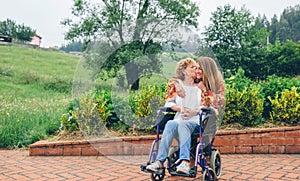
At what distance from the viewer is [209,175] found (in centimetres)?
264

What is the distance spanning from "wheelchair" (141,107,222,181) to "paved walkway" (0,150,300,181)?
227mm

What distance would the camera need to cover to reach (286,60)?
1194cm

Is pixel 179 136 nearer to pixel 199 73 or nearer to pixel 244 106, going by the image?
pixel 199 73

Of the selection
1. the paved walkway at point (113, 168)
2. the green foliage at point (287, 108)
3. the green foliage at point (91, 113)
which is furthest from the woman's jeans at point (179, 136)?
the green foliage at point (287, 108)

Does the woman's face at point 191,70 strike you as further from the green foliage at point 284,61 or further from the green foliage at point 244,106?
the green foliage at point 284,61

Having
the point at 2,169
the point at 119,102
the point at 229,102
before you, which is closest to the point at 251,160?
the point at 229,102

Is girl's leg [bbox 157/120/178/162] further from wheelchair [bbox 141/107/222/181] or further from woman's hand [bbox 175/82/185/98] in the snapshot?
woman's hand [bbox 175/82/185/98]

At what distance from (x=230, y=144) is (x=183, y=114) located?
165 centimetres

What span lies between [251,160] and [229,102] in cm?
90

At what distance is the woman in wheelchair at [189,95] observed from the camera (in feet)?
8.61

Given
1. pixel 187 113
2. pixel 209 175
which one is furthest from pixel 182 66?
pixel 209 175

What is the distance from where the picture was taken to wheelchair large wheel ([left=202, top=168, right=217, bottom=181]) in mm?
2604

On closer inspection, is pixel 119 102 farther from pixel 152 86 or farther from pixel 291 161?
pixel 291 161

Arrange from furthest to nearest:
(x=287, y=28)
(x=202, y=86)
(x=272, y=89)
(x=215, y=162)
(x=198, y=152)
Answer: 1. (x=287, y=28)
2. (x=272, y=89)
3. (x=215, y=162)
4. (x=202, y=86)
5. (x=198, y=152)
